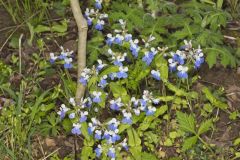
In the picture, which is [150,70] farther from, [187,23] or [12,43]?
[12,43]

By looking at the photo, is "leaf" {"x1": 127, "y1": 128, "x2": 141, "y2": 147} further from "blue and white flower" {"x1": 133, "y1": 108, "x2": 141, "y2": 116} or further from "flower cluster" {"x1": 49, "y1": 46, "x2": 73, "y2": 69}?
"flower cluster" {"x1": 49, "y1": 46, "x2": 73, "y2": 69}

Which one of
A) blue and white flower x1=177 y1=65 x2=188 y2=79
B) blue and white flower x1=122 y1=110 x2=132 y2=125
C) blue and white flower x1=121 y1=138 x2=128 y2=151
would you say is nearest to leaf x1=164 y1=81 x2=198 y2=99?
blue and white flower x1=177 y1=65 x2=188 y2=79

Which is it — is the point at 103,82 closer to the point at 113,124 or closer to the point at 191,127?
the point at 113,124

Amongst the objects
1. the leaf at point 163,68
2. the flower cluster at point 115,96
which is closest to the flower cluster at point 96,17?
the flower cluster at point 115,96

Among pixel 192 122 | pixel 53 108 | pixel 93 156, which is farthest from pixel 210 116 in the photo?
pixel 53 108

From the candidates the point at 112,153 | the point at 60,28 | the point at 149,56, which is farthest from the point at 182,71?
the point at 60,28

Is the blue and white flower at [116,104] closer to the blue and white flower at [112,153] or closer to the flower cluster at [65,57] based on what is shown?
the blue and white flower at [112,153]
